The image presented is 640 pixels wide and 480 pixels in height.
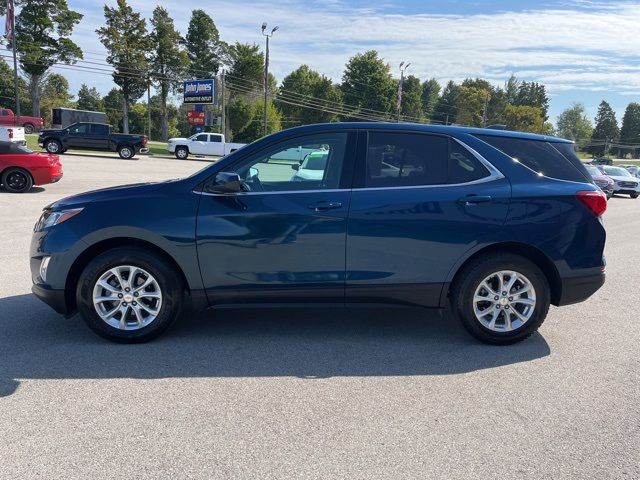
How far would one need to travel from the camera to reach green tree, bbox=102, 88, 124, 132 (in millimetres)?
86675

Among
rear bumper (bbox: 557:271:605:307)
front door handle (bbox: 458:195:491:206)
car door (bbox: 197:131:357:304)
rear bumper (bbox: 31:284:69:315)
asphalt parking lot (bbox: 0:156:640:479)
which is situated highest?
front door handle (bbox: 458:195:491:206)

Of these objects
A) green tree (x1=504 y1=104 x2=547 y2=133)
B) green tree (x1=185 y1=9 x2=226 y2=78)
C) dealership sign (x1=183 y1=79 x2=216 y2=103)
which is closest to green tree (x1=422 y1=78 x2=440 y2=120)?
green tree (x1=504 y1=104 x2=547 y2=133)

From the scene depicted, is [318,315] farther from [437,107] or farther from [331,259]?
[437,107]

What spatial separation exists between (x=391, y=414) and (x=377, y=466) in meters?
0.57

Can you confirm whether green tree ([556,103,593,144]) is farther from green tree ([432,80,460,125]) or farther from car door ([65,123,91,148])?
car door ([65,123,91,148])

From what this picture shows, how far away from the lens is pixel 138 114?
82.3 meters

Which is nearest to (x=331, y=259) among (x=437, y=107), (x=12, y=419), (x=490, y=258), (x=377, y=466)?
(x=490, y=258)

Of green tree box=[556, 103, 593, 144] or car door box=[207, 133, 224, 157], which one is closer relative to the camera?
car door box=[207, 133, 224, 157]

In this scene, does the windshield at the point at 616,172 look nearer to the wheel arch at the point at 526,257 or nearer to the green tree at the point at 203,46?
the wheel arch at the point at 526,257

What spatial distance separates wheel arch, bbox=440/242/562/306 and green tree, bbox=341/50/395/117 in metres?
85.4

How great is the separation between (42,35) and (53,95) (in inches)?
1164

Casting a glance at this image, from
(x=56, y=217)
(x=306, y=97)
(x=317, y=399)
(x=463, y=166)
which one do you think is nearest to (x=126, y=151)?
(x=56, y=217)

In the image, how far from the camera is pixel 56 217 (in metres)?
4.23

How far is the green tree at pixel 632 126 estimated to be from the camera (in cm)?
13262
